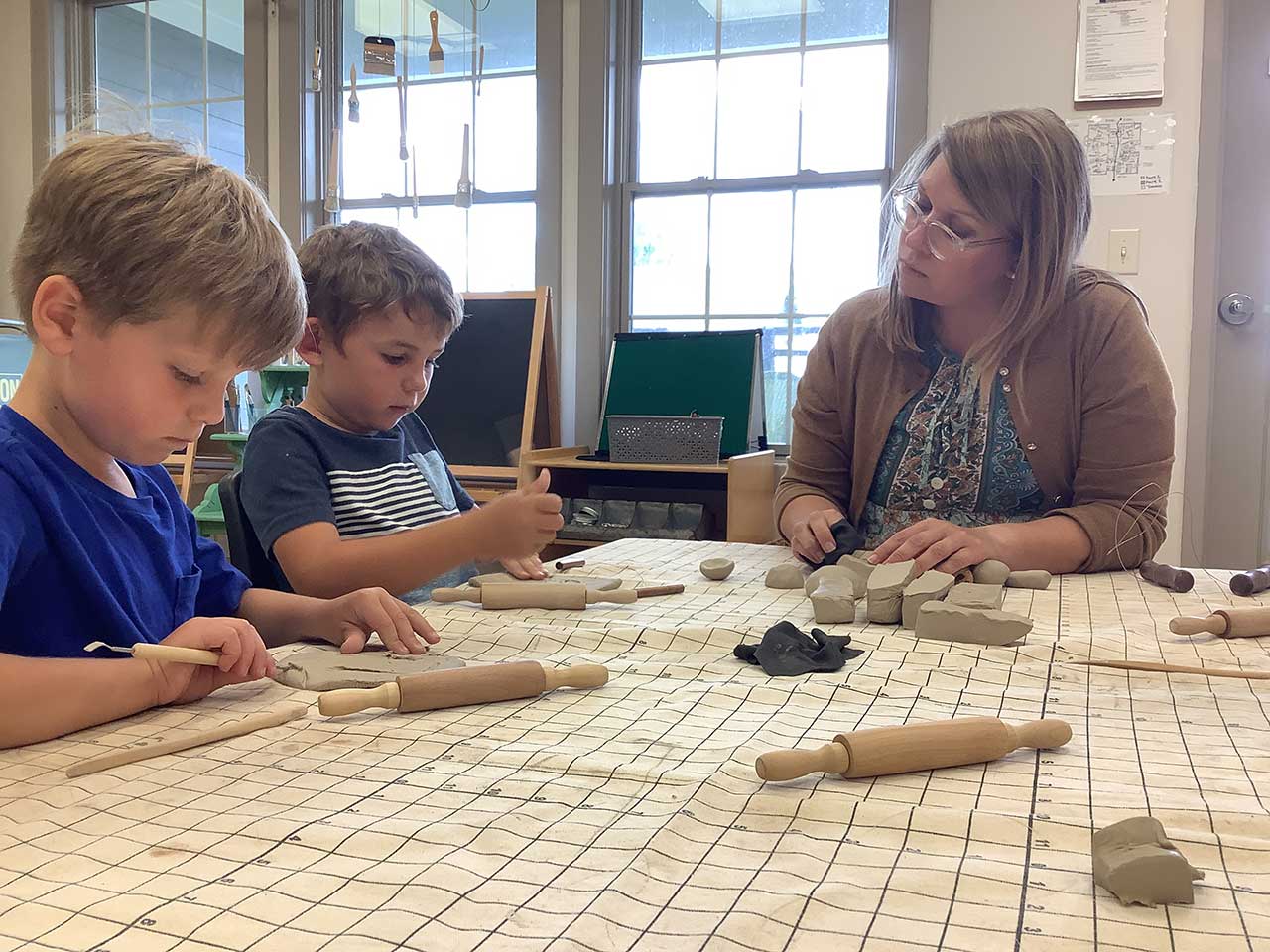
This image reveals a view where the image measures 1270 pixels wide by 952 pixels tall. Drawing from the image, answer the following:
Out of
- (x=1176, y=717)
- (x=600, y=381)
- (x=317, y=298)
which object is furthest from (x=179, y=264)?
(x=600, y=381)

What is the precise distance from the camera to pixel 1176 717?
87 centimetres

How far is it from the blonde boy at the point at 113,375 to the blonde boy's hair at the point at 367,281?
450 mm

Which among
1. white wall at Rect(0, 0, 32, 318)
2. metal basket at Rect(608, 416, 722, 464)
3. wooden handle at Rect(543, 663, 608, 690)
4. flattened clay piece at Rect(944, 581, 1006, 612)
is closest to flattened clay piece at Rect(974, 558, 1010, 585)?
flattened clay piece at Rect(944, 581, 1006, 612)

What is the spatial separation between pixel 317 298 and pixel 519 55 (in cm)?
293

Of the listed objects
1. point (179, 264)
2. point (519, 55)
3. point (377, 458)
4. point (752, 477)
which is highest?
point (519, 55)

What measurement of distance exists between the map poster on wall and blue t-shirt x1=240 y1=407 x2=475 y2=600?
255 cm

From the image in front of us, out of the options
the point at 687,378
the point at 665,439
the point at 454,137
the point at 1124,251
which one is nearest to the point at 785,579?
the point at 665,439

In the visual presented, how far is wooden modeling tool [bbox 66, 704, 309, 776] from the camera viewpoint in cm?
70

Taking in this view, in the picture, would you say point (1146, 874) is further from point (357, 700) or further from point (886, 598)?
point (886, 598)

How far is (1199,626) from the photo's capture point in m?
1.15

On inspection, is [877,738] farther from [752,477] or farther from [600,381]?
[600,381]

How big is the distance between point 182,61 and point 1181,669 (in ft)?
16.3

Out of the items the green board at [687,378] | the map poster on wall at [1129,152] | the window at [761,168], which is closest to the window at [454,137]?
the window at [761,168]

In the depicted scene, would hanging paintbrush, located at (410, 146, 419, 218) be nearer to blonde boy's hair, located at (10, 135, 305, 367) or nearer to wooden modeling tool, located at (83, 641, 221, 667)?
blonde boy's hair, located at (10, 135, 305, 367)
